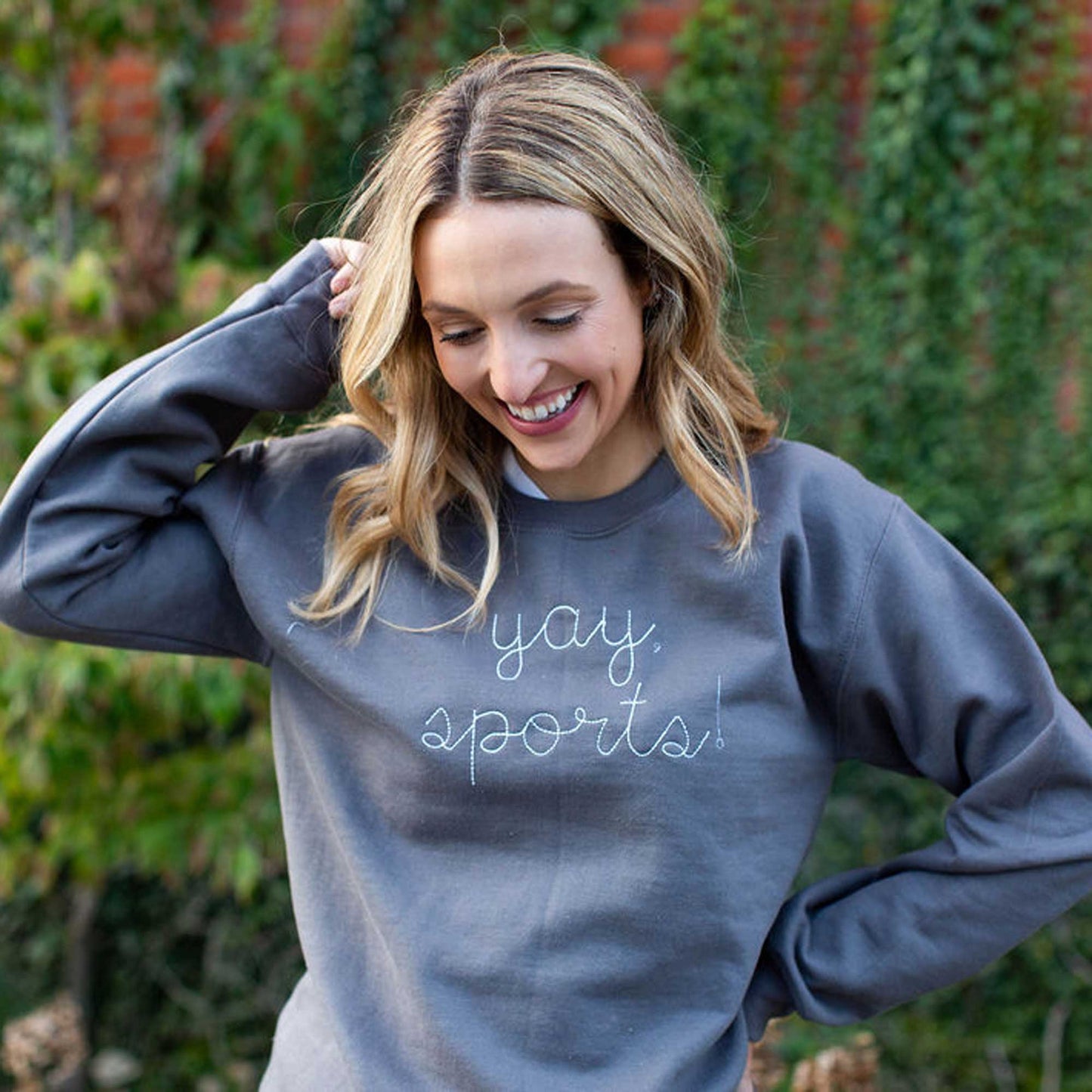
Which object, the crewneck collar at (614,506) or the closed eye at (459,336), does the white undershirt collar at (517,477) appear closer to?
the crewneck collar at (614,506)

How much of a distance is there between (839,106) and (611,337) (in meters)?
2.07

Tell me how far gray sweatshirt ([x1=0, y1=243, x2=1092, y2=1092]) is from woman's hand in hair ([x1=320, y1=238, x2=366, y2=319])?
4cm

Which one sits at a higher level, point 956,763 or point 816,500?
point 816,500

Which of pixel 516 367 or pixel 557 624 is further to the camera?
pixel 557 624

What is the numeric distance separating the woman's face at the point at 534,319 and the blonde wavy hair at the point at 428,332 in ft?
0.08

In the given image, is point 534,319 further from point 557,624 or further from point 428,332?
point 557,624

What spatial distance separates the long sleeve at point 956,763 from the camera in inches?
61.3

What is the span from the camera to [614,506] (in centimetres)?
163

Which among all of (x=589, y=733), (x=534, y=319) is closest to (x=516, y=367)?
(x=534, y=319)

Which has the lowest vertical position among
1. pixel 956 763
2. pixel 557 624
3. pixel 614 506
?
pixel 956 763

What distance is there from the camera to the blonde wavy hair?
1.48m

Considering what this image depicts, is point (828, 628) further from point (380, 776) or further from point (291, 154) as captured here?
point (291, 154)

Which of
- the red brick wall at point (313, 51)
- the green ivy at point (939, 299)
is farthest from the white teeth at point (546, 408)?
the red brick wall at point (313, 51)

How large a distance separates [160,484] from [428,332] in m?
0.39
